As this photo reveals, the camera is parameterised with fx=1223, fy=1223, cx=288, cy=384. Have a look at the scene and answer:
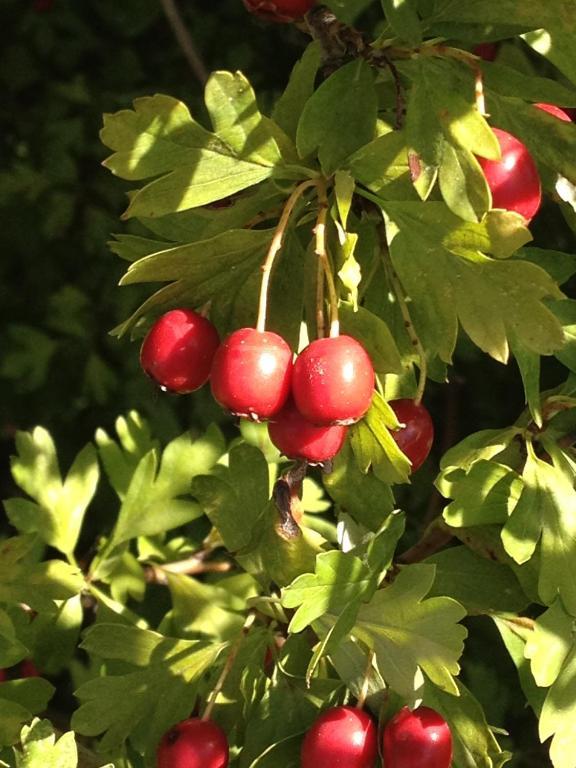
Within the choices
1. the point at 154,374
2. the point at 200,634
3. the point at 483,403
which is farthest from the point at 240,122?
the point at 483,403

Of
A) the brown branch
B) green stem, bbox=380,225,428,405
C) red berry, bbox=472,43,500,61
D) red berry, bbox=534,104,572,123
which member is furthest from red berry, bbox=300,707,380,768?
the brown branch

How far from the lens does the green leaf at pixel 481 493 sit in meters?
1.30

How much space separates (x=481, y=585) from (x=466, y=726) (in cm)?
15

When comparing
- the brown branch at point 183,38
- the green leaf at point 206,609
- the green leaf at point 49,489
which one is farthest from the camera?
the brown branch at point 183,38

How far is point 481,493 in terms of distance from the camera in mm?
1308

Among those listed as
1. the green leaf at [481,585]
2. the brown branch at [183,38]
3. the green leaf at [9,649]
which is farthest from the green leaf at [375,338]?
the brown branch at [183,38]

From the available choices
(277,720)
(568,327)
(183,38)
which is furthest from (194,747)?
(183,38)

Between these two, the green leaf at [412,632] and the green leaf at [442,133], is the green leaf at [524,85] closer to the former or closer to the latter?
the green leaf at [442,133]

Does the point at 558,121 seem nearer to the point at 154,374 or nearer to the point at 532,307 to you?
the point at 532,307

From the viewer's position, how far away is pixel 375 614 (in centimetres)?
130

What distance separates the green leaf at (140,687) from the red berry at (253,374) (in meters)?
0.48

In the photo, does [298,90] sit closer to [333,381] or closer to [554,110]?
[554,110]

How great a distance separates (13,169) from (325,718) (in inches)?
68.6

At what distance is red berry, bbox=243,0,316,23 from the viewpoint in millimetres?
1188
